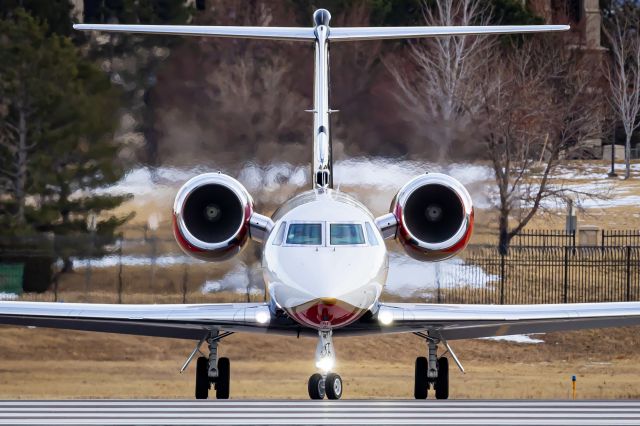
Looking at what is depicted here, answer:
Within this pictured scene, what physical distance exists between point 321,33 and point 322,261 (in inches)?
197

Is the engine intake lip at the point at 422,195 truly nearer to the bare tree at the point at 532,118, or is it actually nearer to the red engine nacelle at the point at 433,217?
the red engine nacelle at the point at 433,217

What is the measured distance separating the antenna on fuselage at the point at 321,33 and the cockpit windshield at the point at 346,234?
1.90m

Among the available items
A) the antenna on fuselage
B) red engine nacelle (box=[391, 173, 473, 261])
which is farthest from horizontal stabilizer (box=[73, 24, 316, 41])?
red engine nacelle (box=[391, 173, 473, 261])

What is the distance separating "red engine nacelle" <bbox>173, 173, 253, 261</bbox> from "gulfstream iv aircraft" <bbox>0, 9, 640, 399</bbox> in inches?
0.6

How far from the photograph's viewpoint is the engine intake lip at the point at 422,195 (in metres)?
25.9

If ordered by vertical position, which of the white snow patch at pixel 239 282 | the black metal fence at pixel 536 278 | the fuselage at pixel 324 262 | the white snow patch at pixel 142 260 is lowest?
the black metal fence at pixel 536 278

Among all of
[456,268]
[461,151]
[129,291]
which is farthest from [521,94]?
[129,291]

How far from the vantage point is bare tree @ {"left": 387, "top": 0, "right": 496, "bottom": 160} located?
3988cm

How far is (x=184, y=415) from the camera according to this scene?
20172 mm

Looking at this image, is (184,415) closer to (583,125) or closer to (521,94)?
(521,94)

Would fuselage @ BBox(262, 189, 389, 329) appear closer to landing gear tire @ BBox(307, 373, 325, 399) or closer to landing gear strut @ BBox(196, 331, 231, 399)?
landing gear tire @ BBox(307, 373, 325, 399)

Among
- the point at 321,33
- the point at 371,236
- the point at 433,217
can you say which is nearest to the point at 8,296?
the point at 321,33

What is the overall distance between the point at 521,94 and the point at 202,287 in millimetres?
15700

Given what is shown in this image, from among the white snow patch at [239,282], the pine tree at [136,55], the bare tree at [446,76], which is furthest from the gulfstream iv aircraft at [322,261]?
the white snow patch at [239,282]
